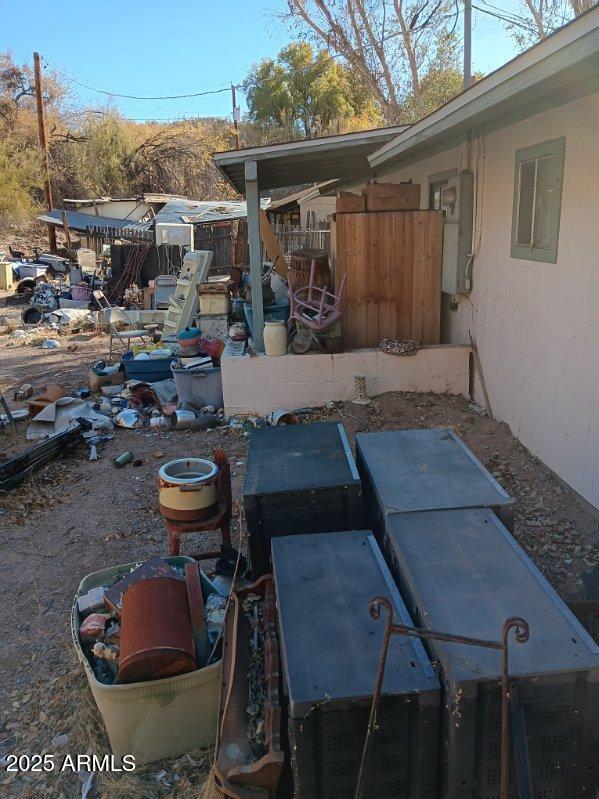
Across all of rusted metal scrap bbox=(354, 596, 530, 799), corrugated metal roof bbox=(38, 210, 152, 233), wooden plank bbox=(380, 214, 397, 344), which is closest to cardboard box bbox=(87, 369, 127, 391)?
wooden plank bbox=(380, 214, 397, 344)

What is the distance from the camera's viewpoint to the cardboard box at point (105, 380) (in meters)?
8.34

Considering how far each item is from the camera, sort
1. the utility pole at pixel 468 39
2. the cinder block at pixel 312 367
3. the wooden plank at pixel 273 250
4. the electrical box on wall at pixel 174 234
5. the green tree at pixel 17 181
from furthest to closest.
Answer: the green tree at pixel 17 181, the electrical box on wall at pixel 174 234, the utility pole at pixel 468 39, the wooden plank at pixel 273 250, the cinder block at pixel 312 367

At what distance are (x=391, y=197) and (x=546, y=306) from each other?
2.79m

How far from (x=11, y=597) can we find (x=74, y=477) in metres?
1.90

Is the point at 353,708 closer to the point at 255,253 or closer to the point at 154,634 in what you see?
the point at 154,634

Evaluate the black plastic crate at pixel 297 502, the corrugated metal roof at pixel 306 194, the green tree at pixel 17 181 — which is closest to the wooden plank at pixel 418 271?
the black plastic crate at pixel 297 502

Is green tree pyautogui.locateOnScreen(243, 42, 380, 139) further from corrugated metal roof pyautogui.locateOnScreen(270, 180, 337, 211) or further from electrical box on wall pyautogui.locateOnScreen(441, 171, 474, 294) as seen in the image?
electrical box on wall pyautogui.locateOnScreen(441, 171, 474, 294)

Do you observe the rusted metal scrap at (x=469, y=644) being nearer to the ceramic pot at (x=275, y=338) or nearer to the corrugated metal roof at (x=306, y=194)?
the ceramic pot at (x=275, y=338)

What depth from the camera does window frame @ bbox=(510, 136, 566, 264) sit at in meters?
4.50

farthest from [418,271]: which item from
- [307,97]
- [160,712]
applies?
[307,97]

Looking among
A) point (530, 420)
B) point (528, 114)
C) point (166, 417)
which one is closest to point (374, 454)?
point (530, 420)

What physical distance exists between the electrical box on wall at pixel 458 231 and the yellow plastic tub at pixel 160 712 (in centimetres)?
501

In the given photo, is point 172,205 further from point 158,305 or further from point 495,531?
point 495,531

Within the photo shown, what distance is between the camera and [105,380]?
8.37 m
